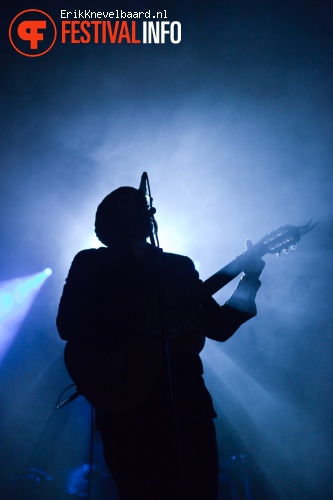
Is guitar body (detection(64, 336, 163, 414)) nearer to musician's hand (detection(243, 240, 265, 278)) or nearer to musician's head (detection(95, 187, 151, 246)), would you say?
musician's head (detection(95, 187, 151, 246))

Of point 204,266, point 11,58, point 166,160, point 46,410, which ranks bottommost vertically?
point 46,410

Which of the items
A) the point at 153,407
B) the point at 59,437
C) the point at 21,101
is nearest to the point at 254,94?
the point at 21,101

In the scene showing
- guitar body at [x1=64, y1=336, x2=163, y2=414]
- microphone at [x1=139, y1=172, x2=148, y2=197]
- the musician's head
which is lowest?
guitar body at [x1=64, y1=336, x2=163, y2=414]

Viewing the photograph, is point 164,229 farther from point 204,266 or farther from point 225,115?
point 225,115

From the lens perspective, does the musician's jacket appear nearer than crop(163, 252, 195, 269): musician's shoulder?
Yes

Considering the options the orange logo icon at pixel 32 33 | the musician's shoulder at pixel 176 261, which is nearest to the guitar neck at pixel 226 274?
the musician's shoulder at pixel 176 261

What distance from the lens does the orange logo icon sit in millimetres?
5838

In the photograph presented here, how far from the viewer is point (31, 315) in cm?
727

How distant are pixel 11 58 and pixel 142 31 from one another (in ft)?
9.09

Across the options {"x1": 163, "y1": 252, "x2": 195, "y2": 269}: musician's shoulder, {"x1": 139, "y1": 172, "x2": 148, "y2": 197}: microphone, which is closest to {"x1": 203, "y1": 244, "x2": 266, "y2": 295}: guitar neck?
{"x1": 163, "y1": 252, "x2": 195, "y2": 269}: musician's shoulder

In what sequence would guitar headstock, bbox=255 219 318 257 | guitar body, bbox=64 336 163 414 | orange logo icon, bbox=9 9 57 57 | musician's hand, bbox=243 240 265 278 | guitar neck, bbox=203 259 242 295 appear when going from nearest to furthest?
guitar body, bbox=64 336 163 414 < guitar neck, bbox=203 259 242 295 < musician's hand, bbox=243 240 265 278 < guitar headstock, bbox=255 219 318 257 < orange logo icon, bbox=9 9 57 57

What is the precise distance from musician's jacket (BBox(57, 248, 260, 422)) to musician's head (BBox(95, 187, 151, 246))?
0.59 feet

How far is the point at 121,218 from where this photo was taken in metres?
2.08

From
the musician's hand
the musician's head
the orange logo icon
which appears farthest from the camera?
the orange logo icon
